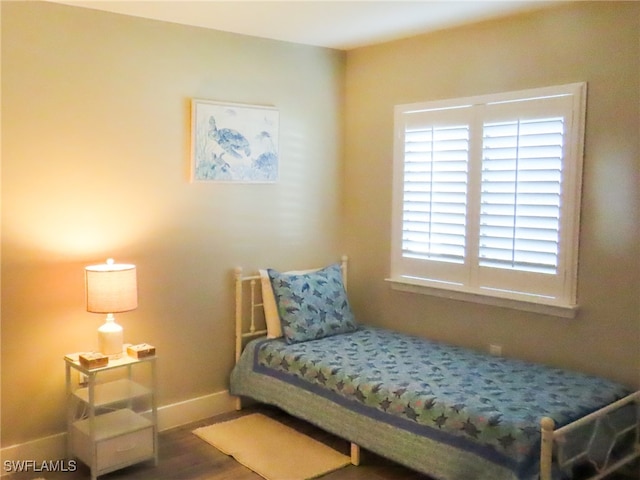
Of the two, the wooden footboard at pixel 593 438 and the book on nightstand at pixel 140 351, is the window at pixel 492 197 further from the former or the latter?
the book on nightstand at pixel 140 351

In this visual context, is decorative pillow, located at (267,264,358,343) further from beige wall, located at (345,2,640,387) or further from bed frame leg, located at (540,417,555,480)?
bed frame leg, located at (540,417,555,480)

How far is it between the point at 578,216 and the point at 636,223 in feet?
0.92

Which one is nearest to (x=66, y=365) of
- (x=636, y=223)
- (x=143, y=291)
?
(x=143, y=291)

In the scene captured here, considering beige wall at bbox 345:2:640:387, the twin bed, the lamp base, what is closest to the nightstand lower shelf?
the lamp base

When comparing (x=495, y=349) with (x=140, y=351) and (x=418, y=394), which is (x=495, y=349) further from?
(x=140, y=351)

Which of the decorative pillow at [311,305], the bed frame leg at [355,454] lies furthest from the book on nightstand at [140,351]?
the bed frame leg at [355,454]

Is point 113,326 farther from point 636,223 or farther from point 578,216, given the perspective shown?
point 636,223

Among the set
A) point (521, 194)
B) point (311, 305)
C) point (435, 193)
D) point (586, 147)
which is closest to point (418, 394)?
point (311, 305)

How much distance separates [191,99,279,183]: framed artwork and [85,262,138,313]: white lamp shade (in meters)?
0.86

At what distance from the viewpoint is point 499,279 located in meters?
3.71

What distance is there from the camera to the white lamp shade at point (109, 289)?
3.19 metres

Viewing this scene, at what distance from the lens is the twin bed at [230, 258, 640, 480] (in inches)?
108

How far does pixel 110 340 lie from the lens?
332cm

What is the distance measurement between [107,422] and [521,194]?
2.54m
